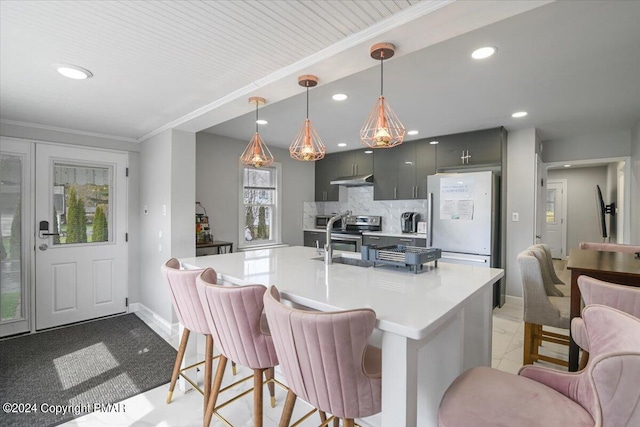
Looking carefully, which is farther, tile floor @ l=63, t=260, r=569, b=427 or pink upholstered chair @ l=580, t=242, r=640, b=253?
pink upholstered chair @ l=580, t=242, r=640, b=253

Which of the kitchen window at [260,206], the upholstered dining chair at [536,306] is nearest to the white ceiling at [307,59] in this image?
the upholstered dining chair at [536,306]

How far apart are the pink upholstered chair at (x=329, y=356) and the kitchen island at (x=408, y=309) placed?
84 millimetres

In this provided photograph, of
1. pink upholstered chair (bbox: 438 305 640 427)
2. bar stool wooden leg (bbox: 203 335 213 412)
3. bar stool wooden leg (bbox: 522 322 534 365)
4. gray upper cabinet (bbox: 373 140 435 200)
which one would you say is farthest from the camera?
gray upper cabinet (bbox: 373 140 435 200)

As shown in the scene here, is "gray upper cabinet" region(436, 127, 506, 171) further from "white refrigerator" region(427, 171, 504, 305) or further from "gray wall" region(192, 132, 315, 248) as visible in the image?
"gray wall" region(192, 132, 315, 248)

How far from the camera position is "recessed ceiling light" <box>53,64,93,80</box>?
1965 millimetres

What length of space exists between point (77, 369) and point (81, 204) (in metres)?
1.93

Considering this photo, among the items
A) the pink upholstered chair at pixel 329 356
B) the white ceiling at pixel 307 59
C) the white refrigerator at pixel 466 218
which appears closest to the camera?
the pink upholstered chair at pixel 329 356

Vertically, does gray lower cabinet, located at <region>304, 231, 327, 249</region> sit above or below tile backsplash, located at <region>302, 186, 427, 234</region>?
below

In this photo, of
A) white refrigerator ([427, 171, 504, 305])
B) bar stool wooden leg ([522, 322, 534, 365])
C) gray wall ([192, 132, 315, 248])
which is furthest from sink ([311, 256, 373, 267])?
gray wall ([192, 132, 315, 248])

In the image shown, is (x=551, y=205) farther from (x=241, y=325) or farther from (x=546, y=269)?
(x=241, y=325)

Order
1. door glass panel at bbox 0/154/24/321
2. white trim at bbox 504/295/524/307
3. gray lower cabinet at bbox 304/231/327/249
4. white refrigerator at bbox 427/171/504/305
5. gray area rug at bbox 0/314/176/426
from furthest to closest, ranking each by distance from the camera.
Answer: gray lower cabinet at bbox 304/231/327/249 → white trim at bbox 504/295/524/307 → white refrigerator at bbox 427/171/504/305 → door glass panel at bbox 0/154/24/321 → gray area rug at bbox 0/314/176/426

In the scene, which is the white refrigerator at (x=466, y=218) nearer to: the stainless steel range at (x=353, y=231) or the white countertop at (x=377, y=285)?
the stainless steel range at (x=353, y=231)

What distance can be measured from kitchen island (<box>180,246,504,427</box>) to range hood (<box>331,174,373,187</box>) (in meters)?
3.13

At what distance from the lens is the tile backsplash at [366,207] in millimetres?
5105
